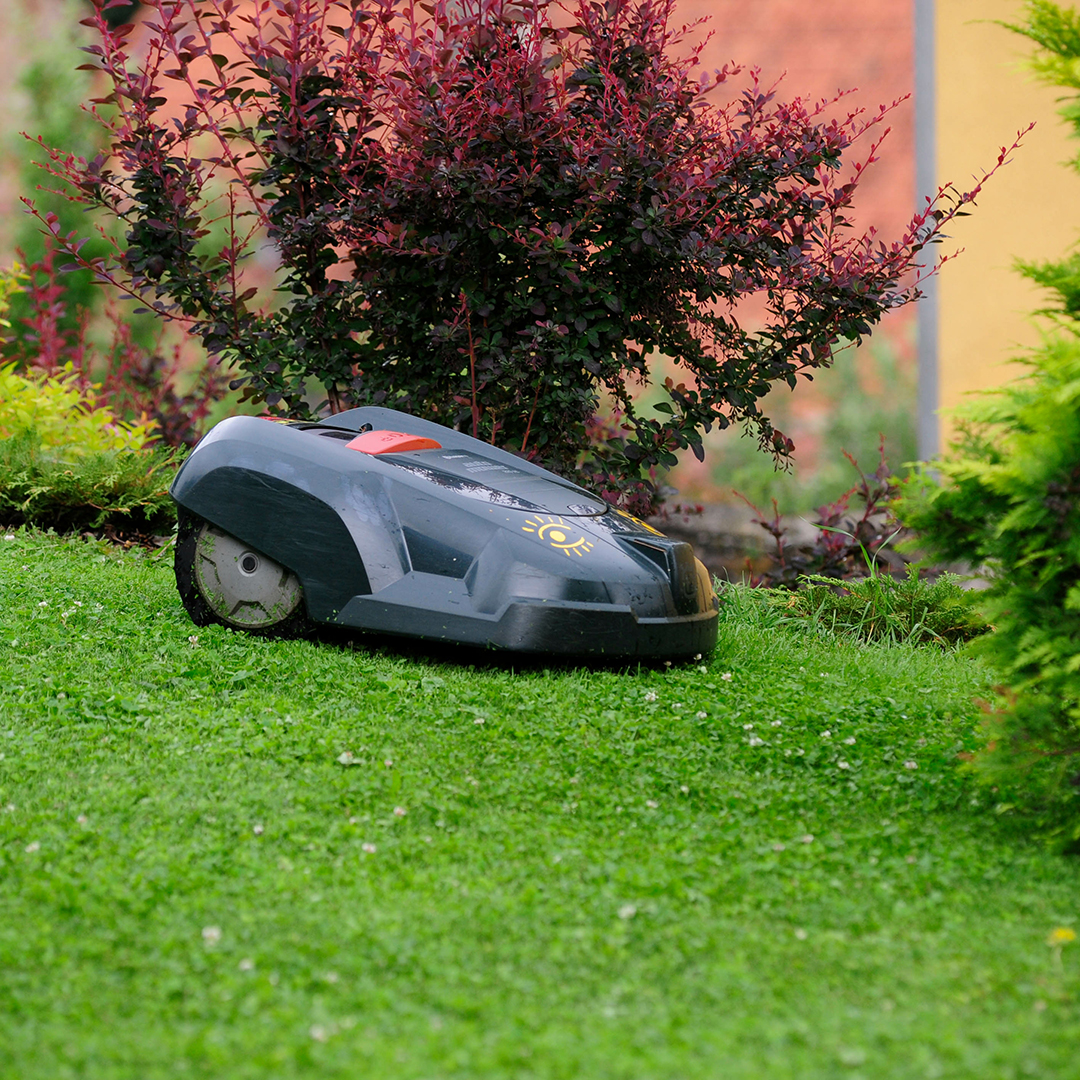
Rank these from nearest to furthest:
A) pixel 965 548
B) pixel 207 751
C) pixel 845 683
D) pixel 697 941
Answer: pixel 697 941 < pixel 965 548 < pixel 207 751 < pixel 845 683

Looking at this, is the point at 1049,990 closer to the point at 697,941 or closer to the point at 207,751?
the point at 697,941

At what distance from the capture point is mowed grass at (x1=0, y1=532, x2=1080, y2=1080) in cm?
229

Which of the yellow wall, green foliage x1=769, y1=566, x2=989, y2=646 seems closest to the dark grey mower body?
green foliage x1=769, y1=566, x2=989, y2=646

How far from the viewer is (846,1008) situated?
240 centimetres

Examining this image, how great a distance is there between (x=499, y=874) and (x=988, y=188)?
23.1ft

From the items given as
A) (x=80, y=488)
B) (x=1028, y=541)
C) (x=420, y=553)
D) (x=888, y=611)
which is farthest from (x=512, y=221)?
(x=1028, y=541)

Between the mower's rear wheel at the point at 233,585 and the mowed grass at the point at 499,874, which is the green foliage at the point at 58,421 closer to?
the mower's rear wheel at the point at 233,585

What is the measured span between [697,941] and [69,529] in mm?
5147

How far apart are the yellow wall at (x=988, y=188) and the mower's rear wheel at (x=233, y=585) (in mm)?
5386

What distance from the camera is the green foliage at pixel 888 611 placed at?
18.4ft

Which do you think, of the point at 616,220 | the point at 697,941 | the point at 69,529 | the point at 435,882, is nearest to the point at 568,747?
the point at 435,882

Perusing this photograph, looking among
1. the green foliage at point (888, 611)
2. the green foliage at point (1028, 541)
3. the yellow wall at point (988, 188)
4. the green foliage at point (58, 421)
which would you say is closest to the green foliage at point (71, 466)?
the green foliage at point (58, 421)

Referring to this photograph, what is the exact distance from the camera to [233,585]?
470 centimetres

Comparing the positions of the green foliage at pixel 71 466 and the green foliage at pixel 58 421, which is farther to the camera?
the green foliage at pixel 58 421
